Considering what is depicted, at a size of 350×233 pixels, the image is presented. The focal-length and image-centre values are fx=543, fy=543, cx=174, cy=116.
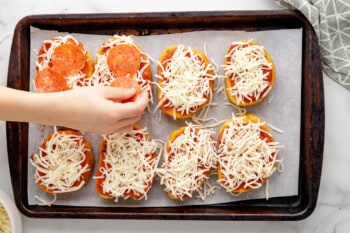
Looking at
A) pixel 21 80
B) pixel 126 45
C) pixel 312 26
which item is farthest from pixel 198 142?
pixel 21 80

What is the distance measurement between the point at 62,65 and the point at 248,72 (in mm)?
551

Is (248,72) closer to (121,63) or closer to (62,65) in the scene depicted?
(121,63)

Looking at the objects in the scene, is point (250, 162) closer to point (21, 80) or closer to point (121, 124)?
point (121, 124)

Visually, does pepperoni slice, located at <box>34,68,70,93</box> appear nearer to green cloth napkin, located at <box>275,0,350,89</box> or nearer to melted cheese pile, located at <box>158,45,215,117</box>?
melted cheese pile, located at <box>158,45,215,117</box>

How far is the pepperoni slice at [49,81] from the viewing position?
161cm

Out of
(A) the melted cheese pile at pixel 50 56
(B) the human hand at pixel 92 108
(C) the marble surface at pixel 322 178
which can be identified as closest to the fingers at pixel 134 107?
(B) the human hand at pixel 92 108

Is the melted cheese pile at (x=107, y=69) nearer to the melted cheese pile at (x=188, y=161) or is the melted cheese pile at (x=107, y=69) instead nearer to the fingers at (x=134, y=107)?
the fingers at (x=134, y=107)

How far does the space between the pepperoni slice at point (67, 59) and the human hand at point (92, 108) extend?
0.19 meters

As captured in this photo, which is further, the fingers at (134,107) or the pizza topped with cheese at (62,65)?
the pizza topped with cheese at (62,65)

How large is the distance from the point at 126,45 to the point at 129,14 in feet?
→ 0.32

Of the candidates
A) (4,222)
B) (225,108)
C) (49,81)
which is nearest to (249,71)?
(225,108)

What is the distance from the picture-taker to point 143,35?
5.43ft

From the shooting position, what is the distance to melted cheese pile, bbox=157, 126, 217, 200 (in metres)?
1.57

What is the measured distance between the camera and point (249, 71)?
61.7 inches
